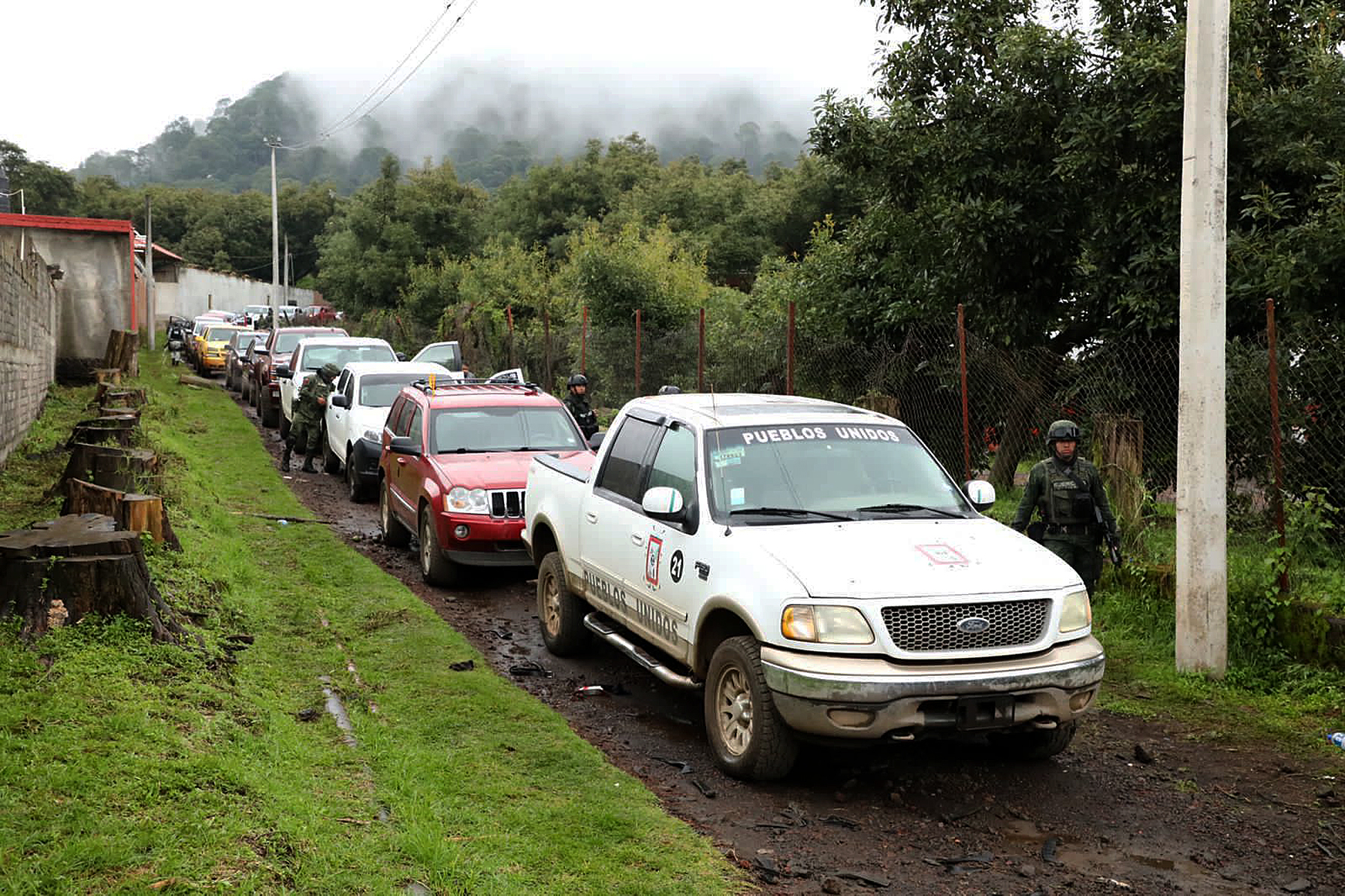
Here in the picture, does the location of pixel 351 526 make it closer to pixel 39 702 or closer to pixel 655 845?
pixel 39 702

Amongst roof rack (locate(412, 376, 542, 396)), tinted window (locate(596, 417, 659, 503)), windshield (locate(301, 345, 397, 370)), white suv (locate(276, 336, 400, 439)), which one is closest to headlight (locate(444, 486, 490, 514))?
roof rack (locate(412, 376, 542, 396))

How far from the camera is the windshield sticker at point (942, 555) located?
5727 mm

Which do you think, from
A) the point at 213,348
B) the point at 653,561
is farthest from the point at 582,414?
the point at 213,348

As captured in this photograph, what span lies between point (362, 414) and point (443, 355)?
889 centimetres

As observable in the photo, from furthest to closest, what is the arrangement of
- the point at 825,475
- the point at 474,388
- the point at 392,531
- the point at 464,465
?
the point at 474,388, the point at 392,531, the point at 464,465, the point at 825,475

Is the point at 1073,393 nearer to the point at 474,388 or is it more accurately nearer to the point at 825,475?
the point at 825,475

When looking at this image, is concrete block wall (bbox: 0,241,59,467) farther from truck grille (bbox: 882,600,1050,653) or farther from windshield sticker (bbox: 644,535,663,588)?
truck grille (bbox: 882,600,1050,653)

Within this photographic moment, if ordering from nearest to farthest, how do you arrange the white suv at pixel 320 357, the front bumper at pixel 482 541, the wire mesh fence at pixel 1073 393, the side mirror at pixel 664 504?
1. the side mirror at pixel 664 504
2. the wire mesh fence at pixel 1073 393
3. the front bumper at pixel 482 541
4. the white suv at pixel 320 357

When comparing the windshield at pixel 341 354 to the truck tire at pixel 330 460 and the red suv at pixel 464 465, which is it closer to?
the truck tire at pixel 330 460

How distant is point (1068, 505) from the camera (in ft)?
26.5

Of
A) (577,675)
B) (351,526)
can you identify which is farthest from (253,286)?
(577,675)

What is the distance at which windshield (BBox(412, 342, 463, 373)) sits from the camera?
77.2ft

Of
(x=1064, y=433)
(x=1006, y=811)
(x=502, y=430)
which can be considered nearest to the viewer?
(x=1006, y=811)

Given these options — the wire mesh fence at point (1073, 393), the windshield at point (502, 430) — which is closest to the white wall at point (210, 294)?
the wire mesh fence at point (1073, 393)
